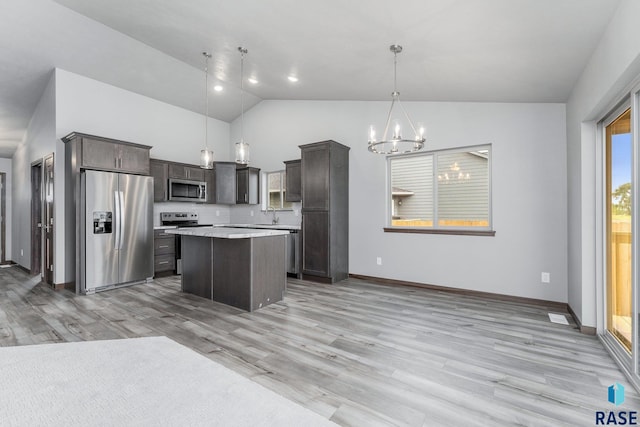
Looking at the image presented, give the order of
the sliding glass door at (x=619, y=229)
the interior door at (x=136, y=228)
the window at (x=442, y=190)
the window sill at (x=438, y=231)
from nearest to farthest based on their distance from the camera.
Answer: the sliding glass door at (x=619, y=229), the window sill at (x=438, y=231), the window at (x=442, y=190), the interior door at (x=136, y=228)

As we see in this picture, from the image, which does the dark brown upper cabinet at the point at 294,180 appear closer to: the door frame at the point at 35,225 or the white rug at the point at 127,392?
the door frame at the point at 35,225

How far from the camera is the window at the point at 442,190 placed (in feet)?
14.1

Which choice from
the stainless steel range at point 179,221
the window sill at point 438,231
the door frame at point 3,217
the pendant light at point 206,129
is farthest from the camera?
the door frame at point 3,217

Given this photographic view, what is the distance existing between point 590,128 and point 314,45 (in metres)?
2.92

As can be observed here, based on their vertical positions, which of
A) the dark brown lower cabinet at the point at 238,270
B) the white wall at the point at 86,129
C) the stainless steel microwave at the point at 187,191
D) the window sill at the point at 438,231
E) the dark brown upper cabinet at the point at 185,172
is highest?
the white wall at the point at 86,129

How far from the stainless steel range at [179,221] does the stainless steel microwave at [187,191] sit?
319 mm

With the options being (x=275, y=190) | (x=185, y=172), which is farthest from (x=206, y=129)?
(x=275, y=190)

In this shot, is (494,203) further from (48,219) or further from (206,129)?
(48,219)

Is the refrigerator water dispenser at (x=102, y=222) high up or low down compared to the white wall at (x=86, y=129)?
down

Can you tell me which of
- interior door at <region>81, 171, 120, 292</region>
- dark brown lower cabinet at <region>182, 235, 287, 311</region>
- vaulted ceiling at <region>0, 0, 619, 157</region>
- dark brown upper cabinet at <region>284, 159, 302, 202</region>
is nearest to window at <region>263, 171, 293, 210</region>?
dark brown upper cabinet at <region>284, 159, 302, 202</region>

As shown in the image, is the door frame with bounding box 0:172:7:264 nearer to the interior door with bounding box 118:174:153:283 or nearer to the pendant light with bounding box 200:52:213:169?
the interior door with bounding box 118:174:153:283

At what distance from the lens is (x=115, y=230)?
4625 millimetres

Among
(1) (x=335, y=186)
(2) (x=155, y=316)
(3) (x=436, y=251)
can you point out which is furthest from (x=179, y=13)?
(3) (x=436, y=251)

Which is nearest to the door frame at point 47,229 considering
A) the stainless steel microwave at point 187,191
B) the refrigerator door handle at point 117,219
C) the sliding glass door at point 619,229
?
the refrigerator door handle at point 117,219
